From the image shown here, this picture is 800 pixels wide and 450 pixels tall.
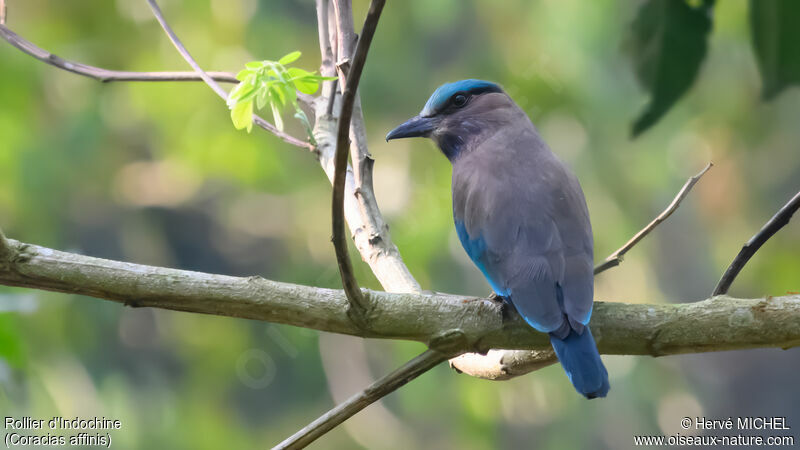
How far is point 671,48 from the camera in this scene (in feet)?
7.26

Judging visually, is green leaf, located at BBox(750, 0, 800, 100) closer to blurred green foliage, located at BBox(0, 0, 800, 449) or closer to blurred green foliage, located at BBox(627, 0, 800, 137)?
blurred green foliage, located at BBox(627, 0, 800, 137)

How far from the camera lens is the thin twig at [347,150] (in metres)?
1.15

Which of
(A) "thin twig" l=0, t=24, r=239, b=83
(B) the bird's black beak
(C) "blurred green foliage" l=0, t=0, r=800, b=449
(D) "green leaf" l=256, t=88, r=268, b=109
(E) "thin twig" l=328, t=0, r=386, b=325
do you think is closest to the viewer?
(E) "thin twig" l=328, t=0, r=386, b=325

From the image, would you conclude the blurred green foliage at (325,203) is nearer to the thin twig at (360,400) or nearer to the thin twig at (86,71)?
the thin twig at (86,71)

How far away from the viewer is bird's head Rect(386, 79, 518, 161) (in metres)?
2.60

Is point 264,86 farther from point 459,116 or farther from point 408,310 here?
point 459,116

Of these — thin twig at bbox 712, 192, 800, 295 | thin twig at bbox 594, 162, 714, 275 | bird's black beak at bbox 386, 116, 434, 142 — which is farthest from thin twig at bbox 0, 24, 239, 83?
thin twig at bbox 712, 192, 800, 295

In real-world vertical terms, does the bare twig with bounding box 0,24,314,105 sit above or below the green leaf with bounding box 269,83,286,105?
above

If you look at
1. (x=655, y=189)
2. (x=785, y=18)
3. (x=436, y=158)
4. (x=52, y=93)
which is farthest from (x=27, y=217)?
(x=785, y=18)

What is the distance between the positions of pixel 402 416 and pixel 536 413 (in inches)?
48.5

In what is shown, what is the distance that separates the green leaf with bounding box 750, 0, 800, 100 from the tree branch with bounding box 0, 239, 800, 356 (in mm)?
736

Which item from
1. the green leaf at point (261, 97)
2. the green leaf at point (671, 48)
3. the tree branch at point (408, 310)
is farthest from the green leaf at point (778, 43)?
the green leaf at point (261, 97)

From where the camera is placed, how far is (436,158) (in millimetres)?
6805

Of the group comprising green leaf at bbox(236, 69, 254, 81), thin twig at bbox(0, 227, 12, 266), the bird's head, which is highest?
the bird's head
